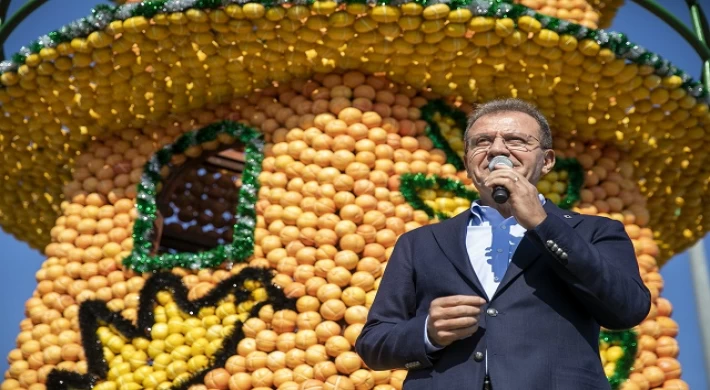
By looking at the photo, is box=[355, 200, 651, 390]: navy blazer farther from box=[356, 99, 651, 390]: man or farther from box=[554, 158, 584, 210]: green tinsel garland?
box=[554, 158, 584, 210]: green tinsel garland

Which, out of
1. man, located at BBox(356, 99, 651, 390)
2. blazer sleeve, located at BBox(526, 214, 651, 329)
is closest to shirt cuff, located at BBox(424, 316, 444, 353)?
man, located at BBox(356, 99, 651, 390)

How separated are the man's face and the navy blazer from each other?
0.60 feet

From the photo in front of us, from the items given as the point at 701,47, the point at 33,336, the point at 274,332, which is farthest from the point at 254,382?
the point at 701,47

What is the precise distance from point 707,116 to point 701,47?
2.92 feet

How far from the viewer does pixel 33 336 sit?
668cm

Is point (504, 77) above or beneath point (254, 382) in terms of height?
above

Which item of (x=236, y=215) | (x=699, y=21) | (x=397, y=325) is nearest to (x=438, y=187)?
(x=236, y=215)

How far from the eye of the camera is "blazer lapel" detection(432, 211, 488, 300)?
2.82 metres

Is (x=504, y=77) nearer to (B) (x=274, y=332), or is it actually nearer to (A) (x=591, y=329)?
(B) (x=274, y=332)

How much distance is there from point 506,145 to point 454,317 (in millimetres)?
661

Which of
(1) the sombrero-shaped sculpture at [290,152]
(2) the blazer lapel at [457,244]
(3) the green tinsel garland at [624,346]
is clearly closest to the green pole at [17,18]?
(1) the sombrero-shaped sculpture at [290,152]

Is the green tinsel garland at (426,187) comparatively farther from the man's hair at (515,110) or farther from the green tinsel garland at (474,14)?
the man's hair at (515,110)

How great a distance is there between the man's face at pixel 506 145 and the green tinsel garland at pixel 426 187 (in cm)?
322

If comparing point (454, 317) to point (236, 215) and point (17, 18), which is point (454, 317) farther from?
point (17, 18)
